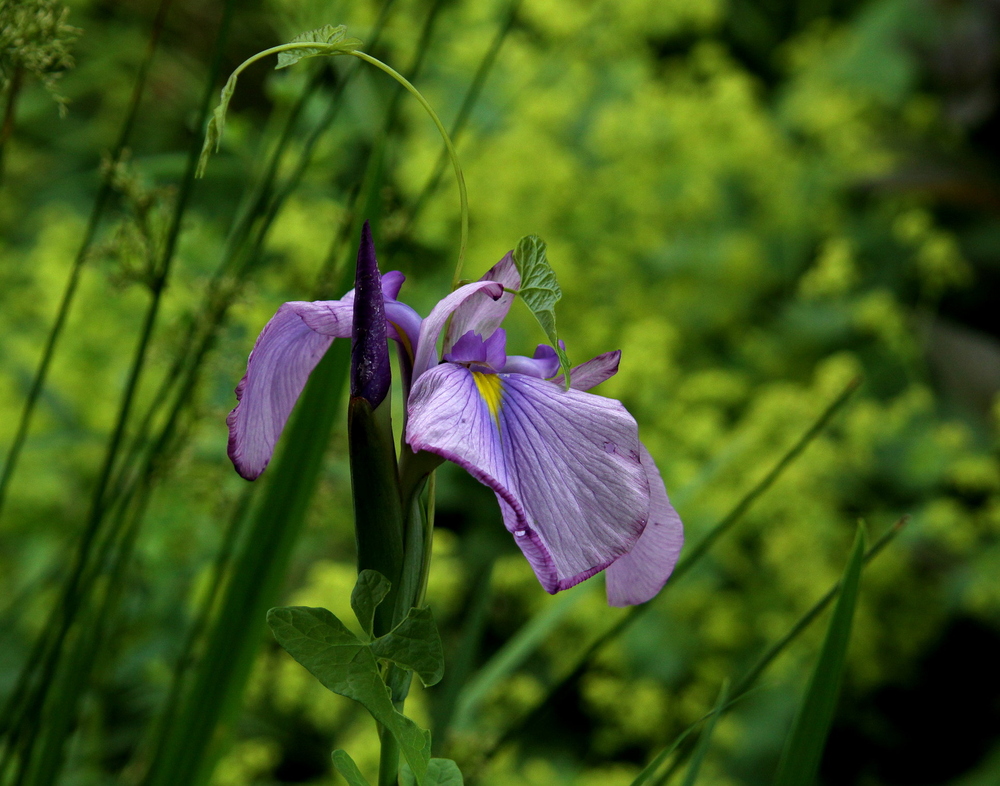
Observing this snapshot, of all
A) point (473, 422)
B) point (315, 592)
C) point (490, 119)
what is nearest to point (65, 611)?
point (473, 422)

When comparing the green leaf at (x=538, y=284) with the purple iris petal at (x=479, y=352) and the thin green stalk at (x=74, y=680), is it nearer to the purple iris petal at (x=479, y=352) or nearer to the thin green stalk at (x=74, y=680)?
the purple iris petal at (x=479, y=352)

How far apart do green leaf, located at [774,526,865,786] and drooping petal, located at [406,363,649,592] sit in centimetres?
11

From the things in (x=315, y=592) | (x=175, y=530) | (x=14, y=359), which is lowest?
(x=315, y=592)

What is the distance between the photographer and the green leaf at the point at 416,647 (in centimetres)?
27

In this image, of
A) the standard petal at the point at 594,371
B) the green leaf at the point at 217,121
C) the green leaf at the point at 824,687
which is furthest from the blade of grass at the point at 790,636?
the green leaf at the point at 217,121

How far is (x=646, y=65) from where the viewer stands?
5.41 ft

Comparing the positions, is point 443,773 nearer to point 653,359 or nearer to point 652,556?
point 652,556

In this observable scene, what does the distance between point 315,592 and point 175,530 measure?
0.20 m

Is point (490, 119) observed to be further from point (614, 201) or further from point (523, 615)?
point (523, 615)

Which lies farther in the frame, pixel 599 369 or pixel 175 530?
pixel 175 530

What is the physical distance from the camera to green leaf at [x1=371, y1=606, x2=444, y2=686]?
27cm

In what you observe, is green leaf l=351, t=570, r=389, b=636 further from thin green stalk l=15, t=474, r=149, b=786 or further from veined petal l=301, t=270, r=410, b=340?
thin green stalk l=15, t=474, r=149, b=786

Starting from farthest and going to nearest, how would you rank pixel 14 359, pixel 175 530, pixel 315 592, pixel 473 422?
pixel 14 359 < pixel 315 592 < pixel 175 530 < pixel 473 422

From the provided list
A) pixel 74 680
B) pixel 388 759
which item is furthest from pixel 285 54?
pixel 74 680
